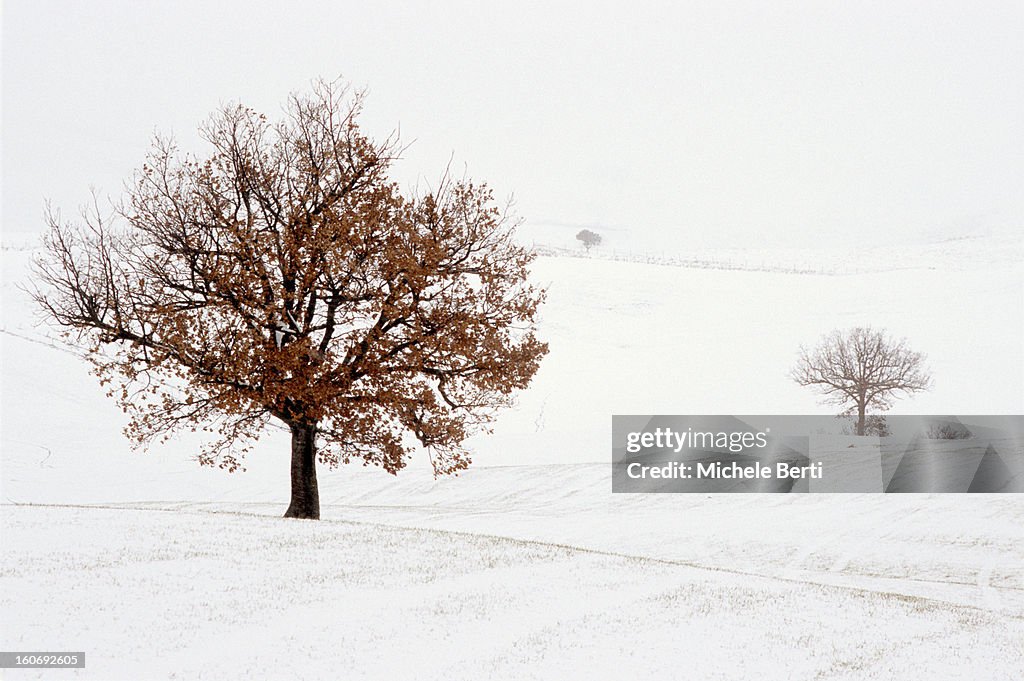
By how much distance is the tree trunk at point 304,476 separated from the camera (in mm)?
22750

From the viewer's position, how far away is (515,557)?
1775cm

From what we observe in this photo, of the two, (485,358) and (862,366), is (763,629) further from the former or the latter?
(862,366)

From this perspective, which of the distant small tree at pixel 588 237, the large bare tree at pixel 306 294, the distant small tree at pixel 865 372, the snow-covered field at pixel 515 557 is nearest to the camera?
the snow-covered field at pixel 515 557

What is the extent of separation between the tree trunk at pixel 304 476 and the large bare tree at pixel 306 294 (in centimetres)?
6

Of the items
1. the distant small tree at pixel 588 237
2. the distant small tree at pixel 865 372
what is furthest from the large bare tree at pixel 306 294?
the distant small tree at pixel 588 237

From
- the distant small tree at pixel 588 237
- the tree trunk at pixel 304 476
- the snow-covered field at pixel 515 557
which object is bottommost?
the snow-covered field at pixel 515 557

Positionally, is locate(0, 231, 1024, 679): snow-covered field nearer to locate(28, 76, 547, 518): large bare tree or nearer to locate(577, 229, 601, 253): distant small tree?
locate(28, 76, 547, 518): large bare tree

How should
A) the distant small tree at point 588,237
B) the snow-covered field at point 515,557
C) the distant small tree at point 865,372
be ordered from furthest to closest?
the distant small tree at point 588,237, the distant small tree at point 865,372, the snow-covered field at point 515,557

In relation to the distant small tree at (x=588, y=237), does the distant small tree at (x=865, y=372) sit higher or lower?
lower

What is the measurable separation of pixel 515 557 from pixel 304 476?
25.2ft

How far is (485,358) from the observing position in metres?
21.6

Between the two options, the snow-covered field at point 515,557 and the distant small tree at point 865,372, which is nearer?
the snow-covered field at point 515,557

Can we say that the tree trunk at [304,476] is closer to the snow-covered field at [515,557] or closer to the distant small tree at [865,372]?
the snow-covered field at [515,557]

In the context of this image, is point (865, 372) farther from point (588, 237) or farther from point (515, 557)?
point (588, 237)
